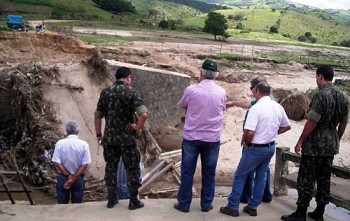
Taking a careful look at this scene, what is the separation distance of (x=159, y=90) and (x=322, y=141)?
10627 mm

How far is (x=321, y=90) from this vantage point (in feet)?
18.7

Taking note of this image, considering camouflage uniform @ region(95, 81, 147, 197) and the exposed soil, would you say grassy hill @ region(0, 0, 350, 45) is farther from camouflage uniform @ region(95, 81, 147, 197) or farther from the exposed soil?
camouflage uniform @ region(95, 81, 147, 197)

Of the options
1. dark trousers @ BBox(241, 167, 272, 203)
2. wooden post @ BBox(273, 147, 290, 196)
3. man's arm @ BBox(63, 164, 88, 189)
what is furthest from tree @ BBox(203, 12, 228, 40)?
man's arm @ BBox(63, 164, 88, 189)

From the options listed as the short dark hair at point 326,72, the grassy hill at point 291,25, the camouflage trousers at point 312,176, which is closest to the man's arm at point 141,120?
the camouflage trousers at point 312,176

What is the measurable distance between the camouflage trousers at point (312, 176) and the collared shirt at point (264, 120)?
532 mm

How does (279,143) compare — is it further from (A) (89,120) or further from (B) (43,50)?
(B) (43,50)

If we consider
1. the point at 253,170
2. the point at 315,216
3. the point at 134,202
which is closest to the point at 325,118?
the point at 253,170

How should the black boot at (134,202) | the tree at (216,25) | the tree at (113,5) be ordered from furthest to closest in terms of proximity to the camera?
1. the tree at (113,5)
2. the tree at (216,25)
3. the black boot at (134,202)

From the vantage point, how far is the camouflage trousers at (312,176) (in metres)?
5.88

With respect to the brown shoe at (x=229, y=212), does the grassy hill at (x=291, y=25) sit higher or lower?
higher

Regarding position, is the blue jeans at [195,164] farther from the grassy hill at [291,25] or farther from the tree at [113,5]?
the grassy hill at [291,25]

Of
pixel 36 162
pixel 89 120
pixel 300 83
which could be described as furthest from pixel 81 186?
pixel 300 83

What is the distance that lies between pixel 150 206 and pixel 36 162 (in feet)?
18.0

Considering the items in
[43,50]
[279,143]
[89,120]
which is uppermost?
[43,50]
